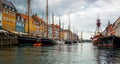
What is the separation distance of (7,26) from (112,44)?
53714mm

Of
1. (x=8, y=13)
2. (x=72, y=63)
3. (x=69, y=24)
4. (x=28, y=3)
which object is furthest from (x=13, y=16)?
(x=72, y=63)

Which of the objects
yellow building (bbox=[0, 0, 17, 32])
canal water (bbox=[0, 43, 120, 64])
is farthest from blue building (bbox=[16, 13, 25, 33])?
canal water (bbox=[0, 43, 120, 64])

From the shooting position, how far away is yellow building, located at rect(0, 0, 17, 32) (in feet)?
377

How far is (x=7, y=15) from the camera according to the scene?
121750 mm

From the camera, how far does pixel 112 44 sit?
8294cm

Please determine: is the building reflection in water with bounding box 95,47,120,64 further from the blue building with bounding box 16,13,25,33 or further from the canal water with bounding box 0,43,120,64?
the blue building with bounding box 16,13,25,33

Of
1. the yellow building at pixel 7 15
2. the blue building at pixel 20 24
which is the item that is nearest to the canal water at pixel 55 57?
the yellow building at pixel 7 15

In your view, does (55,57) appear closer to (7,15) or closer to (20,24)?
(7,15)

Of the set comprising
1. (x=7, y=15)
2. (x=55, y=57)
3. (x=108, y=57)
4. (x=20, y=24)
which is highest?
(x=7, y=15)

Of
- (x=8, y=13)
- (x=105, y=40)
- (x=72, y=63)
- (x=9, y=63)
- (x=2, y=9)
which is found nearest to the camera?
(x=9, y=63)

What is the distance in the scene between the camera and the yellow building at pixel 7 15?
115 metres

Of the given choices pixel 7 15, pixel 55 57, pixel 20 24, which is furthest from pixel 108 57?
pixel 20 24

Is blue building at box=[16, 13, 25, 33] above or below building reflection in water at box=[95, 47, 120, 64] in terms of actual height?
above

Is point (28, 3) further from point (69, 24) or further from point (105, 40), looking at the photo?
point (69, 24)
